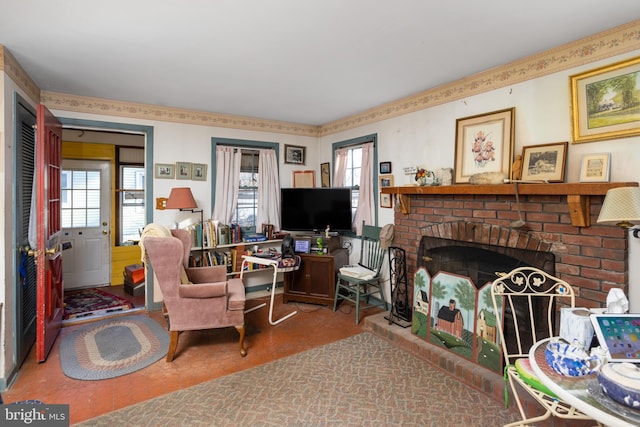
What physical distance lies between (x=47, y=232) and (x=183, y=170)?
170cm

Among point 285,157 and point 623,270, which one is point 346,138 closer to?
point 285,157

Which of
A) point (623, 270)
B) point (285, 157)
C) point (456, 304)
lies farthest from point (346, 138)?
point (623, 270)

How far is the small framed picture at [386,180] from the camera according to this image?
3976mm

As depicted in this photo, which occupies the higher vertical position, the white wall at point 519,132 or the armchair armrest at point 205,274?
the white wall at point 519,132

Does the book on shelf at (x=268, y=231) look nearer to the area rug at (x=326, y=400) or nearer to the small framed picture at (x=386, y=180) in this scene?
the small framed picture at (x=386, y=180)

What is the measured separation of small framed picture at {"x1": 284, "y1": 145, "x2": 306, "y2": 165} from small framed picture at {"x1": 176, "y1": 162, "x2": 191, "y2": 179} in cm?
140

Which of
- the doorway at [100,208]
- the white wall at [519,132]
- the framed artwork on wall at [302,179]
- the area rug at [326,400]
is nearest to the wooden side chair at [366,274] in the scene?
the white wall at [519,132]

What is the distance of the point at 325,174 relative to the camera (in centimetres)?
505

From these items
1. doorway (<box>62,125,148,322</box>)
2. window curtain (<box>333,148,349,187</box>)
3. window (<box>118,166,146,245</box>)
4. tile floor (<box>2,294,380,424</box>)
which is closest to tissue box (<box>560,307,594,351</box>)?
tile floor (<box>2,294,380,424</box>)

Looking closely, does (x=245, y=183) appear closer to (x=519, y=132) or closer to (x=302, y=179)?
(x=302, y=179)

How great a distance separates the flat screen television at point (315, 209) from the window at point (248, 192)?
16.4 inches

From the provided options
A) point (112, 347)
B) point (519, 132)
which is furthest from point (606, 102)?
point (112, 347)

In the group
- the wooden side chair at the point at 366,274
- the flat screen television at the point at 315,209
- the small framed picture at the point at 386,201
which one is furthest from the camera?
the flat screen television at the point at 315,209

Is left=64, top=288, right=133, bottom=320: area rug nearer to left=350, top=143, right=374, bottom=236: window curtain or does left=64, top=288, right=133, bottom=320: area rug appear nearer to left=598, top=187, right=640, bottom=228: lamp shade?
left=350, top=143, right=374, bottom=236: window curtain
